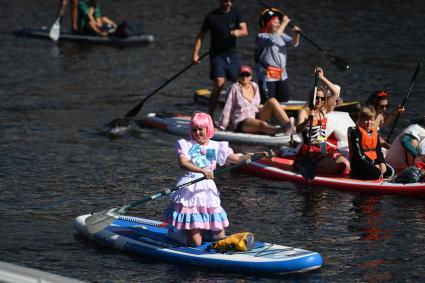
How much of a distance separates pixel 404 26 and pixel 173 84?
27.4ft

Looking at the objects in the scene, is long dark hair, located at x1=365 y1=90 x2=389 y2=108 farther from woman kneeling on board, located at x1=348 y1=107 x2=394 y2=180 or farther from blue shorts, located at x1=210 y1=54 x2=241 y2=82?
blue shorts, located at x1=210 y1=54 x2=241 y2=82

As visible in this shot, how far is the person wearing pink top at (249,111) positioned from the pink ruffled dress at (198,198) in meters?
5.47

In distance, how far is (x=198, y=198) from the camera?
10.8 m

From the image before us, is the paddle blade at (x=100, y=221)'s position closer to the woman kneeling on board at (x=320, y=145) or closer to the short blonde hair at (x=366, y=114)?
the woman kneeling on board at (x=320, y=145)

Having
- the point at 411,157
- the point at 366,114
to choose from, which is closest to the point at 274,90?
the point at 411,157

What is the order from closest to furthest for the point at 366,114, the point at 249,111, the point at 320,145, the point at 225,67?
the point at 366,114, the point at 320,145, the point at 249,111, the point at 225,67

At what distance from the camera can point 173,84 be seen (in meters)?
22.9

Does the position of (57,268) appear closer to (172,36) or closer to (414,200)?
(414,200)

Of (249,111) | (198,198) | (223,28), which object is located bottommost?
(249,111)

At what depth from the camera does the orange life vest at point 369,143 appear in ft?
45.6

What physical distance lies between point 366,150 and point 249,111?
3.08 meters

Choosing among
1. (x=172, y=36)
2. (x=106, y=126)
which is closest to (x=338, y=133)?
(x=106, y=126)

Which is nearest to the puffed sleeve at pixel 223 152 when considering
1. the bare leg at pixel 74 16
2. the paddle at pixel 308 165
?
the paddle at pixel 308 165

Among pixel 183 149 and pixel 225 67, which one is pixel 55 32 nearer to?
pixel 225 67
